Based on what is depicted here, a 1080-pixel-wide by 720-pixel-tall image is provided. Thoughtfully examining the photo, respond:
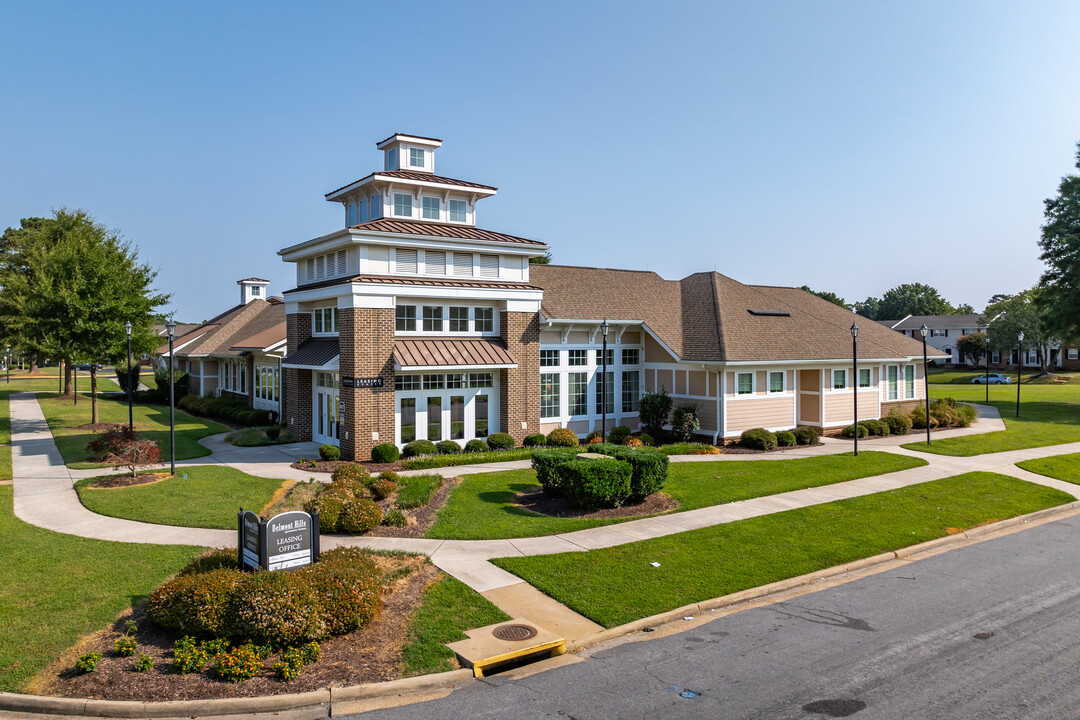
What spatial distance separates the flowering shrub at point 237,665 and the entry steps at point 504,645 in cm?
244

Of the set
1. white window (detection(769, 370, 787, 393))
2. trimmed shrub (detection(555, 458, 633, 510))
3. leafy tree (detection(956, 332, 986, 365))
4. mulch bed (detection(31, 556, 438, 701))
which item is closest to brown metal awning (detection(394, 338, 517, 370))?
trimmed shrub (detection(555, 458, 633, 510))

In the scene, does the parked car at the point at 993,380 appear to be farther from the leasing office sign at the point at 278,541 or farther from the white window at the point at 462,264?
the leasing office sign at the point at 278,541

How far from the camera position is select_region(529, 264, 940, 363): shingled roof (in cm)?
2964

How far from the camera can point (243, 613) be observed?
30.2ft

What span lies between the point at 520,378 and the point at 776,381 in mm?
11270

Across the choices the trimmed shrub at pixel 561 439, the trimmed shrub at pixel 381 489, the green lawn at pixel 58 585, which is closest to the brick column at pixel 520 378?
the trimmed shrub at pixel 561 439

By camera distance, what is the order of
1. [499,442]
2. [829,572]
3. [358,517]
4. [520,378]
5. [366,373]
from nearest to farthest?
[829,572]
[358,517]
[366,373]
[499,442]
[520,378]

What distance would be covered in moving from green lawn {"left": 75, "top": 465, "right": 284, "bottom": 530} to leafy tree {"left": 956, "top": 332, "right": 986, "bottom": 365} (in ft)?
290

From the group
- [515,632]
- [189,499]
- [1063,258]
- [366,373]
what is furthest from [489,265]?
[1063,258]

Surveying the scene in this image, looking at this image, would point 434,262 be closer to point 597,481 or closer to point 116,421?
point 597,481


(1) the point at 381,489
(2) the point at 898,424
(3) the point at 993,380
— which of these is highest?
(3) the point at 993,380

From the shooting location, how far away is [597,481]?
55.2 feet

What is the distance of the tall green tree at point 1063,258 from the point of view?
44.7 metres

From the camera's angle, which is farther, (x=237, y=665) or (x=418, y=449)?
(x=418, y=449)
